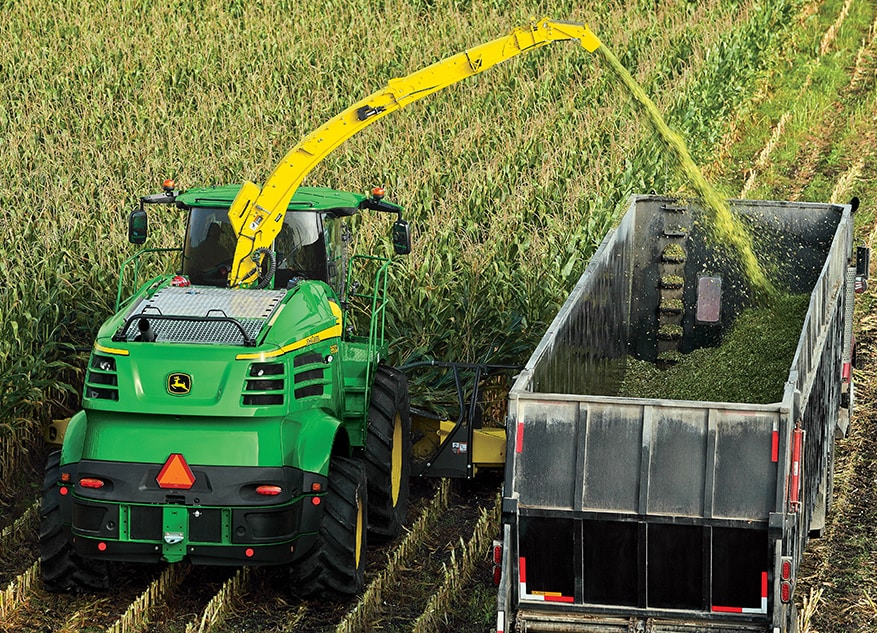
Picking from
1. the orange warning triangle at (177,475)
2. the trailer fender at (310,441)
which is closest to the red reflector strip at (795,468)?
the trailer fender at (310,441)

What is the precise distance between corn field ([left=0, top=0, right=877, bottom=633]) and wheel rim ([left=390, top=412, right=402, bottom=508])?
556mm

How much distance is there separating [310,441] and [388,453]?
1.08m

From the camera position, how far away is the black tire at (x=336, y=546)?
8672 millimetres

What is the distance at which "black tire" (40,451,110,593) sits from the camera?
28.7 feet

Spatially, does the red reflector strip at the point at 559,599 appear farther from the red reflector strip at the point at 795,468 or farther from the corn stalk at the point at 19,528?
the corn stalk at the point at 19,528

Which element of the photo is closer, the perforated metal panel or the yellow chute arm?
the perforated metal panel

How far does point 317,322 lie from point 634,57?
13917 mm

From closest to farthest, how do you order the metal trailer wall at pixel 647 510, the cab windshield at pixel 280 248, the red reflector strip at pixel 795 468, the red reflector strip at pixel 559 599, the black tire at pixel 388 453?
the metal trailer wall at pixel 647 510
the red reflector strip at pixel 795 468
the red reflector strip at pixel 559 599
the black tire at pixel 388 453
the cab windshield at pixel 280 248

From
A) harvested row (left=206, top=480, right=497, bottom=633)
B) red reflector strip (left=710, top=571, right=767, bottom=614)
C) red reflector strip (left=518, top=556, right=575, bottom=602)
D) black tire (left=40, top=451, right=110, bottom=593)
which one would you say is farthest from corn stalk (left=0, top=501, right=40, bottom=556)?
red reflector strip (left=710, top=571, right=767, bottom=614)

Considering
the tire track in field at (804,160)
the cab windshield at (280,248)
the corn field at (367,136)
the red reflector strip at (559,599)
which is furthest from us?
the tire track in field at (804,160)

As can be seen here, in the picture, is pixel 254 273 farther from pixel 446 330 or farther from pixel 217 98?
pixel 217 98

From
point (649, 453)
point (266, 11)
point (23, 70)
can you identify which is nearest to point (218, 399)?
point (649, 453)

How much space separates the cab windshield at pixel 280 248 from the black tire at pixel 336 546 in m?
1.47

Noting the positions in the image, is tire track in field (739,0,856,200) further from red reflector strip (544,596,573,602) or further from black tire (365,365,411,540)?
red reflector strip (544,596,573,602)
